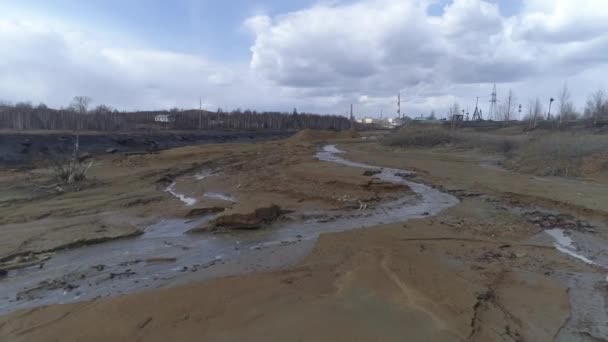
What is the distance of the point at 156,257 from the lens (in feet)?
22.0

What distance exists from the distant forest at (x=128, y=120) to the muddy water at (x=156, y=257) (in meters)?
45.2

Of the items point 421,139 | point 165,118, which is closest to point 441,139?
point 421,139

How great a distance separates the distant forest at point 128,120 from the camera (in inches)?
1844

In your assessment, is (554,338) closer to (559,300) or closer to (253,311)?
(559,300)

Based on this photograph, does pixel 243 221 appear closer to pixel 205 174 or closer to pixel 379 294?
pixel 379 294

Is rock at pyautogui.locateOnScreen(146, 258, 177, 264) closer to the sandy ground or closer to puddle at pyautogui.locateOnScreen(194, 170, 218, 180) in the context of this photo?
the sandy ground

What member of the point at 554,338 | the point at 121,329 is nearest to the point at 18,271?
the point at 121,329

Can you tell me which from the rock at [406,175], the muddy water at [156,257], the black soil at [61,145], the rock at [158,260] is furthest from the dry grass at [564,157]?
the black soil at [61,145]

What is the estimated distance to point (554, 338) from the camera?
157 inches

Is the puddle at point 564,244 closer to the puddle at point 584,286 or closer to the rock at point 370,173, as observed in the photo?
the puddle at point 584,286

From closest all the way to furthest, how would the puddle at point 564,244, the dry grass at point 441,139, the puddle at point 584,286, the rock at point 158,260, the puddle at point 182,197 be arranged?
the puddle at point 584,286
the rock at point 158,260
the puddle at point 564,244
the puddle at point 182,197
the dry grass at point 441,139

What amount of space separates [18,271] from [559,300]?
789 cm

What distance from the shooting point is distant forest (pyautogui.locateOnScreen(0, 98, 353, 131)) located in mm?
46844

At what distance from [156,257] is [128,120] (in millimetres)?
70852
